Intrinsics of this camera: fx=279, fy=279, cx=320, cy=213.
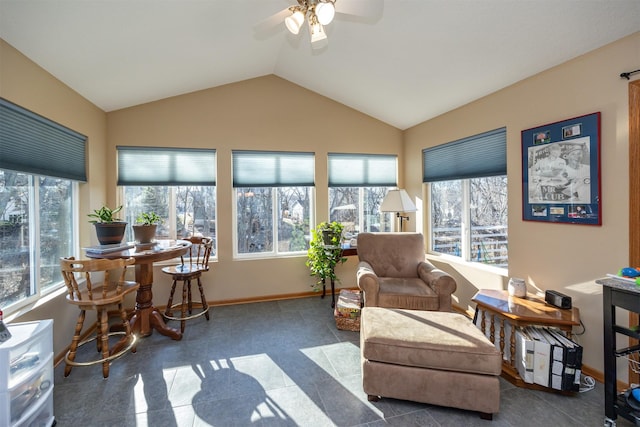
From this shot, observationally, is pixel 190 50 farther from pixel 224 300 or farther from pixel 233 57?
pixel 224 300

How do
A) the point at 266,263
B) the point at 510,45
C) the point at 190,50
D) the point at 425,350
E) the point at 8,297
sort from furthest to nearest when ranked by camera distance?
the point at 266,263, the point at 190,50, the point at 510,45, the point at 8,297, the point at 425,350

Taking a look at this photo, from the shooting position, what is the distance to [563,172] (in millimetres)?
2244

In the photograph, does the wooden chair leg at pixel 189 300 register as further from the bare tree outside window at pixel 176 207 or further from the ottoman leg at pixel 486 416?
the ottoman leg at pixel 486 416

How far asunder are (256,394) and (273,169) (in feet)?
8.74

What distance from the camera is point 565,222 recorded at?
2.24 metres

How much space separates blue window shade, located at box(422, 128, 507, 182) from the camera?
2852 millimetres

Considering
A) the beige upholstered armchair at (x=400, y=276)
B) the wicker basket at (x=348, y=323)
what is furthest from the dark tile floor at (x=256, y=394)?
the beige upholstered armchair at (x=400, y=276)

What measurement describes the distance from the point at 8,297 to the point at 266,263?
2356mm

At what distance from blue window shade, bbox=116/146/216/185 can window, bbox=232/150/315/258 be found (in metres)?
0.37

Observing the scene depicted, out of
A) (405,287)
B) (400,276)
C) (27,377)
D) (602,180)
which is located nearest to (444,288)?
(405,287)

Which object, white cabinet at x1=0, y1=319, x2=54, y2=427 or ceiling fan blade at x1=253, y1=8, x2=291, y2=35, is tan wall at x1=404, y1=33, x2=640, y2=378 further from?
white cabinet at x1=0, y1=319, x2=54, y2=427

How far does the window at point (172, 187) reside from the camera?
135 inches

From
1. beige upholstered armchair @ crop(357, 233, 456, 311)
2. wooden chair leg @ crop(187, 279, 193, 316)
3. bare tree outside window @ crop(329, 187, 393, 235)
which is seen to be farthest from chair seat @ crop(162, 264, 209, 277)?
bare tree outside window @ crop(329, 187, 393, 235)

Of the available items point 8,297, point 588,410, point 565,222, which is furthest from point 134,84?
point 588,410
